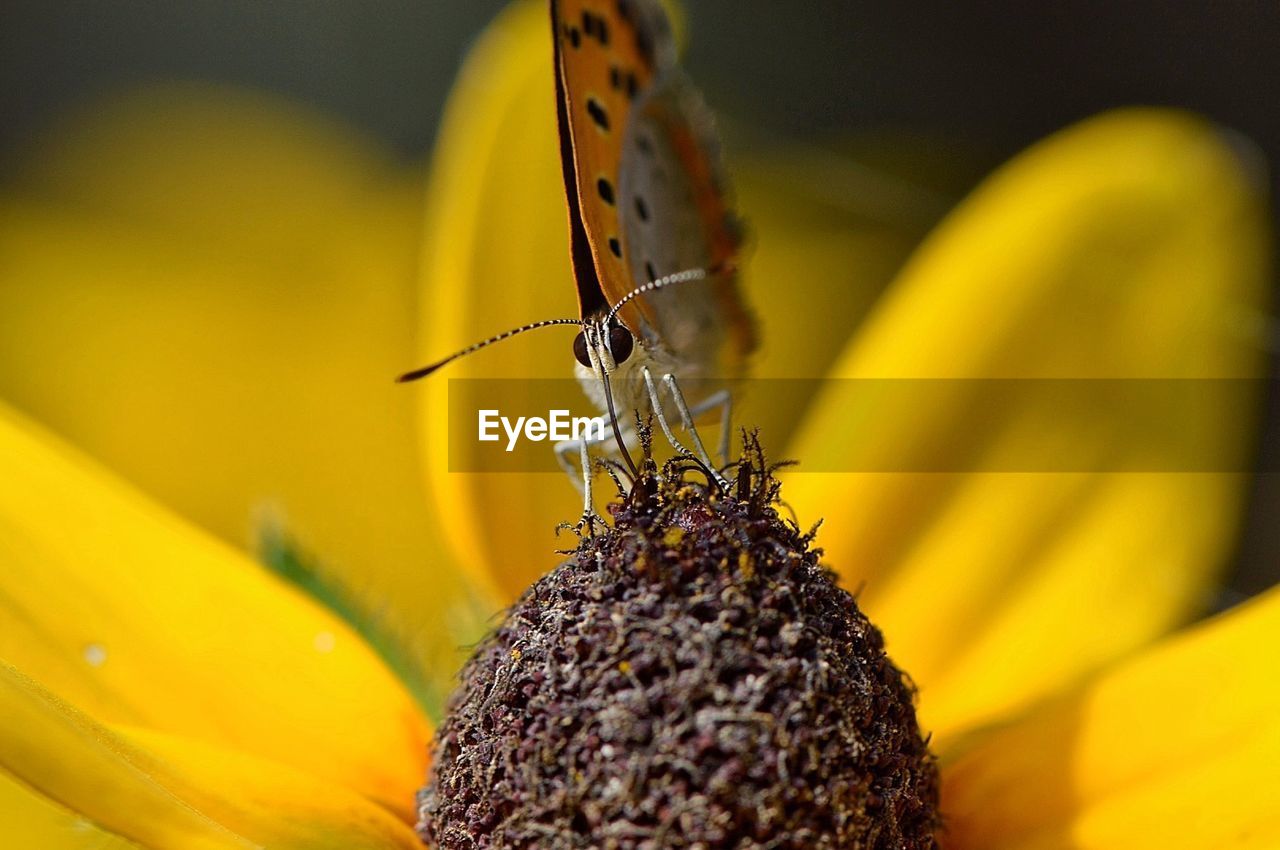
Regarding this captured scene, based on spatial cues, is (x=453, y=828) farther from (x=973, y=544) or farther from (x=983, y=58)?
(x=983, y=58)

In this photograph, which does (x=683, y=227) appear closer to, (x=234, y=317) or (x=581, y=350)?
(x=581, y=350)

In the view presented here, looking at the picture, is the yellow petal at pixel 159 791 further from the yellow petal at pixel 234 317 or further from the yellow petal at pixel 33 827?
the yellow petal at pixel 234 317

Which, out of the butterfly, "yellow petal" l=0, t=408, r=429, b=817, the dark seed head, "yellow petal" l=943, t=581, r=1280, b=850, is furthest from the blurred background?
the dark seed head

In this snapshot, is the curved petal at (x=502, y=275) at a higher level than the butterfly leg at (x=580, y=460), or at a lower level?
higher

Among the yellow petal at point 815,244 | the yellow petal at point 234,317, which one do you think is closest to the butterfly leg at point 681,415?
the yellow petal at point 234,317

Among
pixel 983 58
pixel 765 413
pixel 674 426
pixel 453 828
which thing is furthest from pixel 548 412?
pixel 983 58

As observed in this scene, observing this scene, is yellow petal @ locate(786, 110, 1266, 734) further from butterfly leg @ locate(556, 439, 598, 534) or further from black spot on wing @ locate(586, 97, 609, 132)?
black spot on wing @ locate(586, 97, 609, 132)
